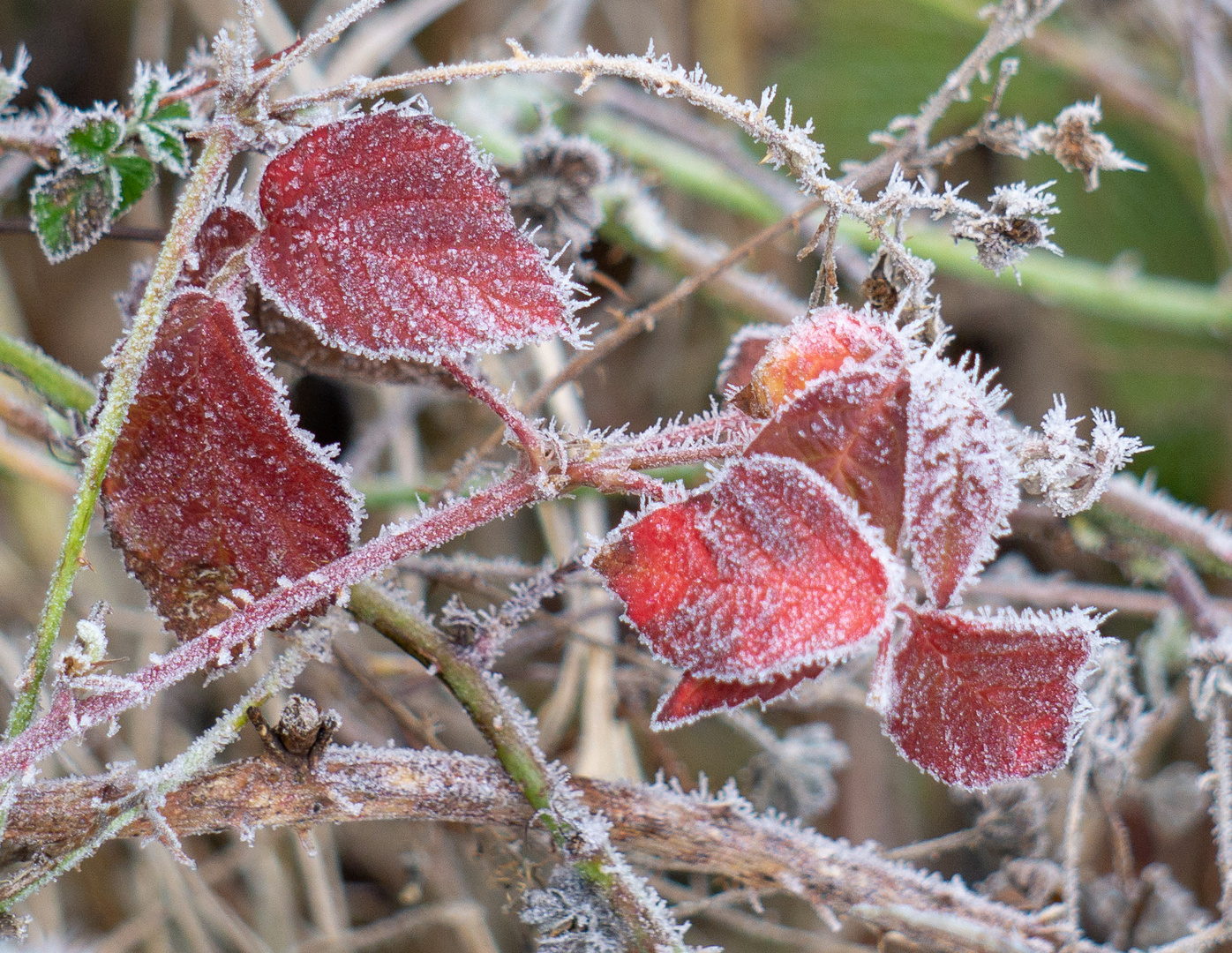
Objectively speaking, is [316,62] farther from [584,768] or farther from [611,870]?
[611,870]

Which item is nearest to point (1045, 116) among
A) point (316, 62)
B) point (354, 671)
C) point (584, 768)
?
point (316, 62)

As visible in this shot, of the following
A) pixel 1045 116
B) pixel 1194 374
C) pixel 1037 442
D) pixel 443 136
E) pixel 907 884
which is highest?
pixel 1045 116

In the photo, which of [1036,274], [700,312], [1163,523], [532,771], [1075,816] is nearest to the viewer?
[532,771]

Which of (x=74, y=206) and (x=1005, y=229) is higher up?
(x=74, y=206)

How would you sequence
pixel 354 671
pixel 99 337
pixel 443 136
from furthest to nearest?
pixel 99 337 < pixel 354 671 < pixel 443 136

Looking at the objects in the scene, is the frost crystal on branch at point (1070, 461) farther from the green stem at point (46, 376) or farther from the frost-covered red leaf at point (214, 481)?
the green stem at point (46, 376)

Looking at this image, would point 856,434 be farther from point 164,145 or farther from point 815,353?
point 164,145

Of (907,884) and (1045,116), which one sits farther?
(1045,116)

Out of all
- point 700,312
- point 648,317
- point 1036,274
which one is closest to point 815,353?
point 648,317
